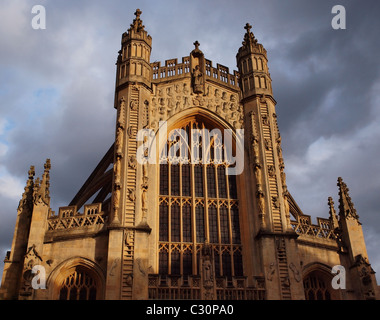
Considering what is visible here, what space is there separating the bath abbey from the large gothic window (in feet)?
0.18

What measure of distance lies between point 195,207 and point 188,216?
0.56 m

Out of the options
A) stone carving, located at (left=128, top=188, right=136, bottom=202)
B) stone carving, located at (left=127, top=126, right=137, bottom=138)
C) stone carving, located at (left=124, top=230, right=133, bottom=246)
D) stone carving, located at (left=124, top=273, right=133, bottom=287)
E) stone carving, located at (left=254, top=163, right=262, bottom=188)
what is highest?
stone carving, located at (left=127, top=126, right=137, bottom=138)

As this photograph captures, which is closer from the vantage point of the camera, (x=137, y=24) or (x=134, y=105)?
(x=134, y=105)

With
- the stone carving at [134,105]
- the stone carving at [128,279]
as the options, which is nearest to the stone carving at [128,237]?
the stone carving at [128,279]

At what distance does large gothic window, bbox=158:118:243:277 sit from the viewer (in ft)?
66.3

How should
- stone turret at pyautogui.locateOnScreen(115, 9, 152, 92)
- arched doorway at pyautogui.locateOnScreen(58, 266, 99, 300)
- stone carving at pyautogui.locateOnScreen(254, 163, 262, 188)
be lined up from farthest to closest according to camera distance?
stone turret at pyautogui.locateOnScreen(115, 9, 152, 92) < stone carving at pyautogui.locateOnScreen(254, 163, 262, 188) < arched doorway at pyautogui.locateOnScreen(58, 266, 99, 300)

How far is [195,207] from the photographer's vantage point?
70.5 feet

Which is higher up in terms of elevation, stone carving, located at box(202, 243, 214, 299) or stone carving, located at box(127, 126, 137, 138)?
stone carving, located at box(127, 126, 137, 138)

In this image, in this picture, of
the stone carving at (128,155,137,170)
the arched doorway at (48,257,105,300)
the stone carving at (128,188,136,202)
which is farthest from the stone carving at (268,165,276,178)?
the arched doorway at (48,257,105,300)

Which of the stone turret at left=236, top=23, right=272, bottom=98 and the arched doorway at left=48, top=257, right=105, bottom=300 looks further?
the stone turret at left=236, top=23, right=272, bottom=98

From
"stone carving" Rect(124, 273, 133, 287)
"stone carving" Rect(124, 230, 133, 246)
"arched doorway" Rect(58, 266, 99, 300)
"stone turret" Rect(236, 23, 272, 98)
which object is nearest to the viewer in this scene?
"stone carving" Rect(124, 273, 133, 287)

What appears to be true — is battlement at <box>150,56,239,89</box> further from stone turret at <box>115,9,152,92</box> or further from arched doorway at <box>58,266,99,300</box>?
arched doorway at <box>58,266,99,300</box>

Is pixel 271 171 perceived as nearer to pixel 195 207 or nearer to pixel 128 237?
pixel 195 207

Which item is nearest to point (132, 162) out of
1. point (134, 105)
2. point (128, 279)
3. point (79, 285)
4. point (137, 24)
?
point (134, 105)
